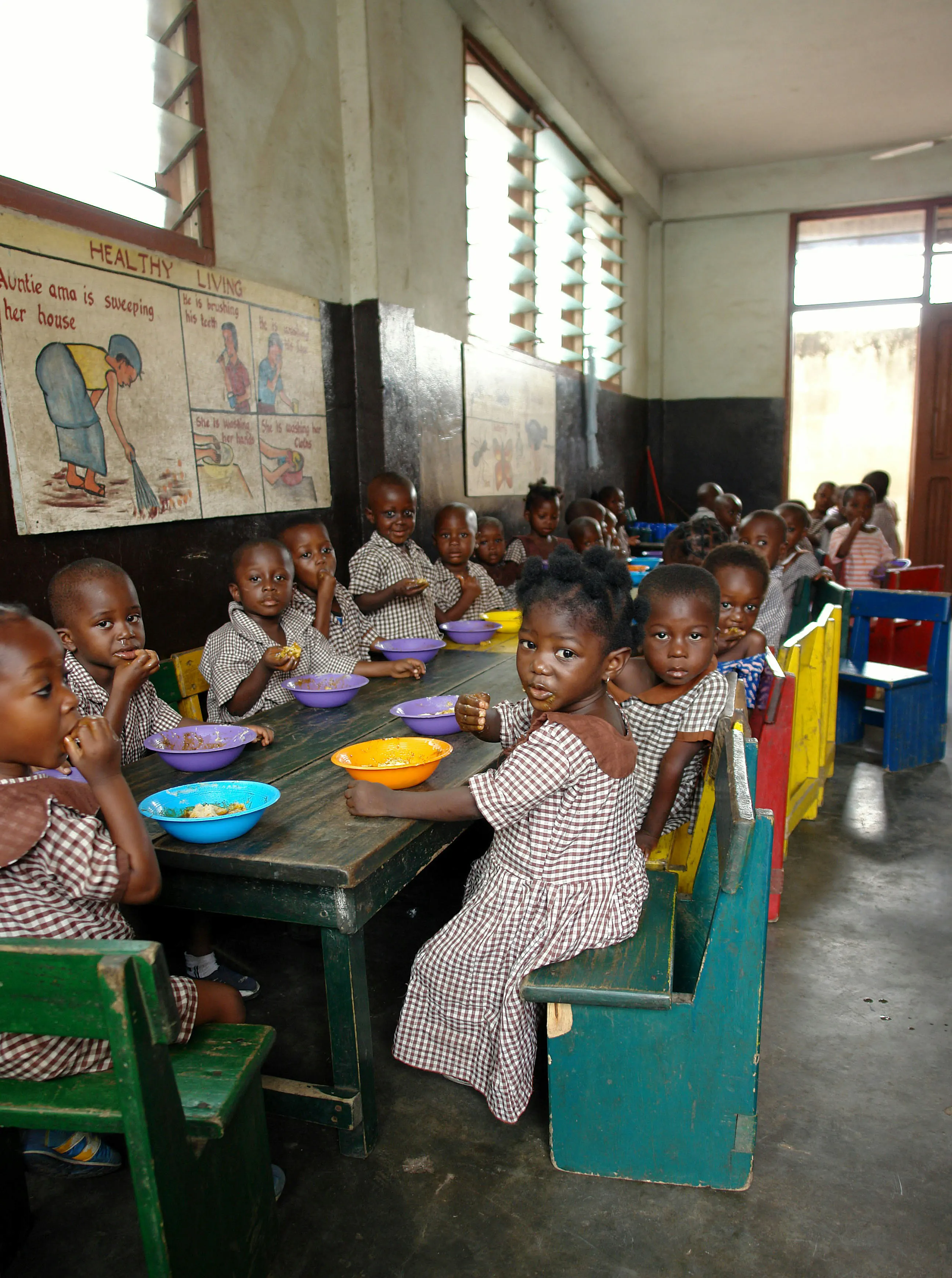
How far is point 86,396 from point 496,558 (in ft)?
9.40

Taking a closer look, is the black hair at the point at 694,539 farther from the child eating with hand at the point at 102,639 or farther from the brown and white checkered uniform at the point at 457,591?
the child eating with hand at the point at 102,639

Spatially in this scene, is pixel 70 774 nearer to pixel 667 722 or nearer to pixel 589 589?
pixel 589 589

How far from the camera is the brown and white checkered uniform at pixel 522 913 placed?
1939mm

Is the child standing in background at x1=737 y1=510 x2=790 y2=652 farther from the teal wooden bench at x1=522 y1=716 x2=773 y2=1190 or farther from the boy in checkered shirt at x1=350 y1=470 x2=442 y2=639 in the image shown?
the teal wooden bench at x1=522 y1=716 x2=773 y2=1190

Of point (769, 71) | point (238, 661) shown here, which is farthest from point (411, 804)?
point (769, 71)

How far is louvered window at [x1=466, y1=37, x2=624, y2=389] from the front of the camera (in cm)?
613

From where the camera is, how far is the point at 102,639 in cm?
239

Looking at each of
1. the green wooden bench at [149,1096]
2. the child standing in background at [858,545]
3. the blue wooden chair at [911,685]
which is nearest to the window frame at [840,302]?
the child standing in background at [858,545]

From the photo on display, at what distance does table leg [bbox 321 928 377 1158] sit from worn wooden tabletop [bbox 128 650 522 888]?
18 centimetres

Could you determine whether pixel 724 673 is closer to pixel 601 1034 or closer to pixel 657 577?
pixel 657 577

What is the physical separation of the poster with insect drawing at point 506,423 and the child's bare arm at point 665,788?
3663 mm

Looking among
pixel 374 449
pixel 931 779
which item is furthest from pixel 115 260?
pixel 931 779

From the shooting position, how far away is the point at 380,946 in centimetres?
296

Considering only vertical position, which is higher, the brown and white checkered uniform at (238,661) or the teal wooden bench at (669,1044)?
the brown and white checkered uniform at (238,661)
